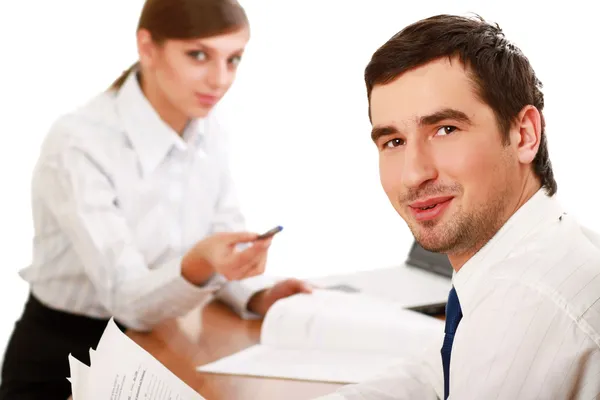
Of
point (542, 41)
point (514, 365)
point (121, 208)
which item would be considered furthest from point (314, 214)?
point (514, 365)

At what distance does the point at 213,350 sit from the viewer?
61.4 inches

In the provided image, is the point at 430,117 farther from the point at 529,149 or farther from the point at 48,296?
the point at 48,296

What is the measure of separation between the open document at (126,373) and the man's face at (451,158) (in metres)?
0.42

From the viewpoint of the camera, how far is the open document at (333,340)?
4.75ft

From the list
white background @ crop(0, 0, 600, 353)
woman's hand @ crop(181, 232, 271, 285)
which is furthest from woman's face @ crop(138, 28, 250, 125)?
white background @ crop(0, 0, 600, 353)

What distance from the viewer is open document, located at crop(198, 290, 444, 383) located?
A: 1447 mm

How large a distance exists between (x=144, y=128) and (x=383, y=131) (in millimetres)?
1048

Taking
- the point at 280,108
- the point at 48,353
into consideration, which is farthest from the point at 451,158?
the point at 280,108

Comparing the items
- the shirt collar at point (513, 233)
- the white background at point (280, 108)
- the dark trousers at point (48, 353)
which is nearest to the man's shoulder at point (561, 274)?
the shirt collar at point (513, 233)

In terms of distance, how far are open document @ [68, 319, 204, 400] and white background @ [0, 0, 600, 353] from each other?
254 centimetres

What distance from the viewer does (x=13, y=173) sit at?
3.55 metres

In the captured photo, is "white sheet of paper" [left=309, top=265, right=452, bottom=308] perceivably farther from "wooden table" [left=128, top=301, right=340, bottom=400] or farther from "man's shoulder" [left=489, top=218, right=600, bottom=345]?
"man's shoulder" [left=489, top=218, right=600, bottom=345]

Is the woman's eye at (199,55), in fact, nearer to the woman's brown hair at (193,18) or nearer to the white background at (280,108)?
the woman's brown hair at (193,18)

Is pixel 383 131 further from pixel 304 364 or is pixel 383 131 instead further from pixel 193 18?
pixel 193 18
